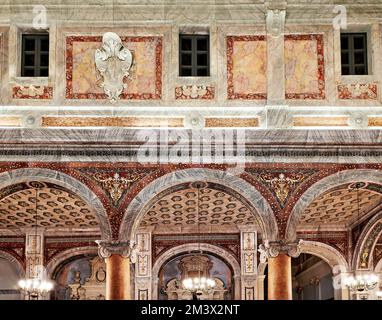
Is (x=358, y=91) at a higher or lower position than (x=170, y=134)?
higher

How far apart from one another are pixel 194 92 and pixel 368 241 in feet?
18.8

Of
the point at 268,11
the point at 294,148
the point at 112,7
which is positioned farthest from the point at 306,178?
the point at 112,7

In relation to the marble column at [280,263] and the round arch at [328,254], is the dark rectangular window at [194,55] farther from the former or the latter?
the round arch at [328,254]

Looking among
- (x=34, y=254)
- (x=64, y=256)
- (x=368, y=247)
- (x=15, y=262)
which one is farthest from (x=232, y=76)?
(x=15, y=262)

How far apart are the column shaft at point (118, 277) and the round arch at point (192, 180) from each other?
38 centimetres

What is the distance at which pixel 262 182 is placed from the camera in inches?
610

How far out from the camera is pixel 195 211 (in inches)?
739

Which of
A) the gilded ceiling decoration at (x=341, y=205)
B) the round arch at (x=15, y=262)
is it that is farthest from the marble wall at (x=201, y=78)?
the round arch at (x=15, y=262)

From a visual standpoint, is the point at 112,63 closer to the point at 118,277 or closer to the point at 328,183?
the point at 118,277

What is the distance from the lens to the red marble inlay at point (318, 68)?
16.0 m

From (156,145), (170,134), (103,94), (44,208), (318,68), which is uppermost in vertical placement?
(318,68)

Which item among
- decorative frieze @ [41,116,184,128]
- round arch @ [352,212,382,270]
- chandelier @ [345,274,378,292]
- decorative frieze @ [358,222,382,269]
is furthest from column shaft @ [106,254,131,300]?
decorative frieze @ [358,222,382,269]

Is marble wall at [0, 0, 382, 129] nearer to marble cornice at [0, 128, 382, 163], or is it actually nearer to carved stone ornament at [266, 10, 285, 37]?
carved stone ornament at [266, 10, 285, 37]

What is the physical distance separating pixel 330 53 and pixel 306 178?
232 centimetres
